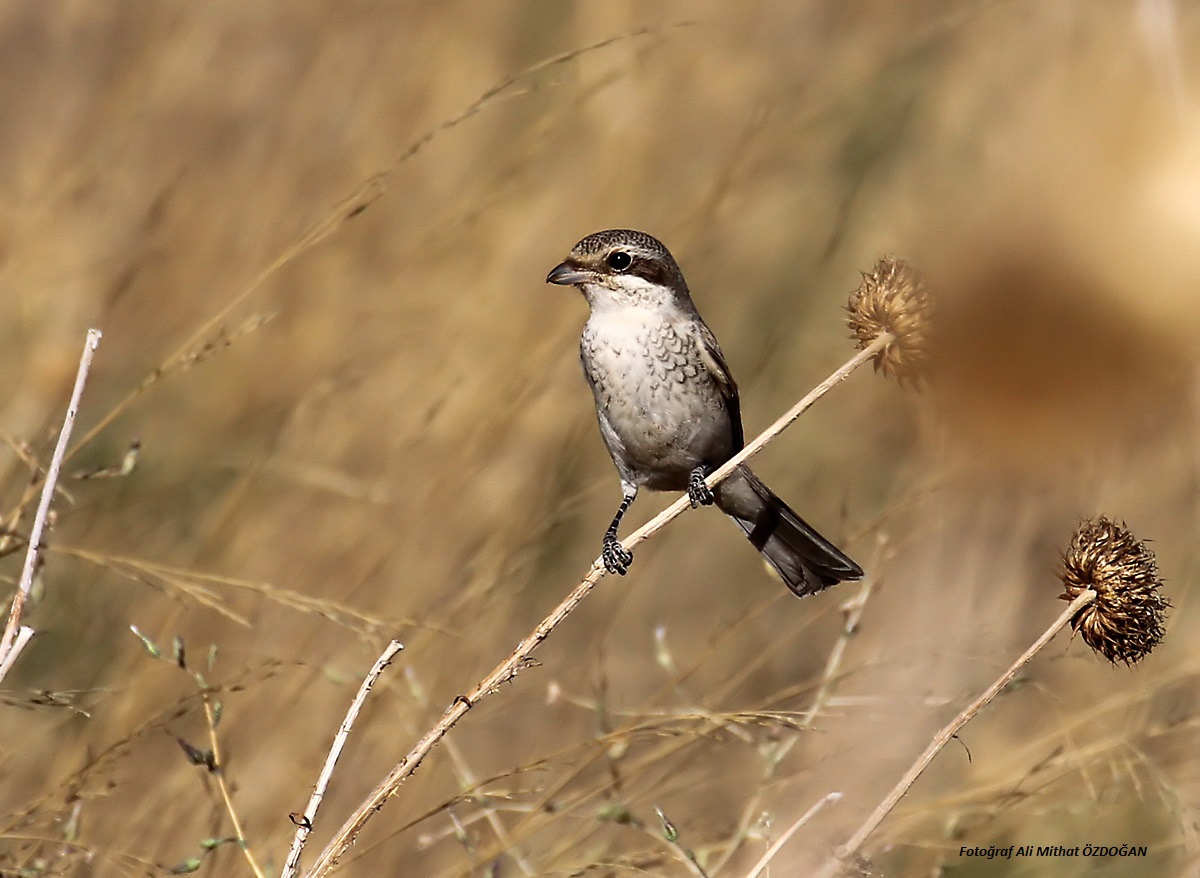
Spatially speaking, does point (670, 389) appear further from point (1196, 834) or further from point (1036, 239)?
point (1196, 834)

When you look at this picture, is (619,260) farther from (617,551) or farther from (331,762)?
(331,762)

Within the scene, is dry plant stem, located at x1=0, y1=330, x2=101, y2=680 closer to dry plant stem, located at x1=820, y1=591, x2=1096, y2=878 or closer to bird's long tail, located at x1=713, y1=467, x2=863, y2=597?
dry plant stem, located at x1=820, y1=591, x2=1096, y2=878

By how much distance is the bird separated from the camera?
3328 millimetres

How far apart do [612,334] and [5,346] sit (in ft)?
5.37

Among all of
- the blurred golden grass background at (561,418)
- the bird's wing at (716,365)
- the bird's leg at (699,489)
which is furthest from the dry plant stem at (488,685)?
the bird's wing at (716,365)

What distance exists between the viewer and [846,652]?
360cm

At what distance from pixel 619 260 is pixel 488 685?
1.69 metres

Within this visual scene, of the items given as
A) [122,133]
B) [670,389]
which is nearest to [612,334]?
[670,389]

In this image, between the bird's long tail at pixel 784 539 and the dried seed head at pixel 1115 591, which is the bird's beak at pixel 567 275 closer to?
the bird's long tail at pixel 784 539

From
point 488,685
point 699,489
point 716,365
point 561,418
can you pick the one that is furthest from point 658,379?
point 488,685

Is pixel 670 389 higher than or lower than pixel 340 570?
higher

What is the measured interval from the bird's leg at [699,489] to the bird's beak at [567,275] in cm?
60

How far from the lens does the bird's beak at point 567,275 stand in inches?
129

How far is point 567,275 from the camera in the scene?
3.30 metres
